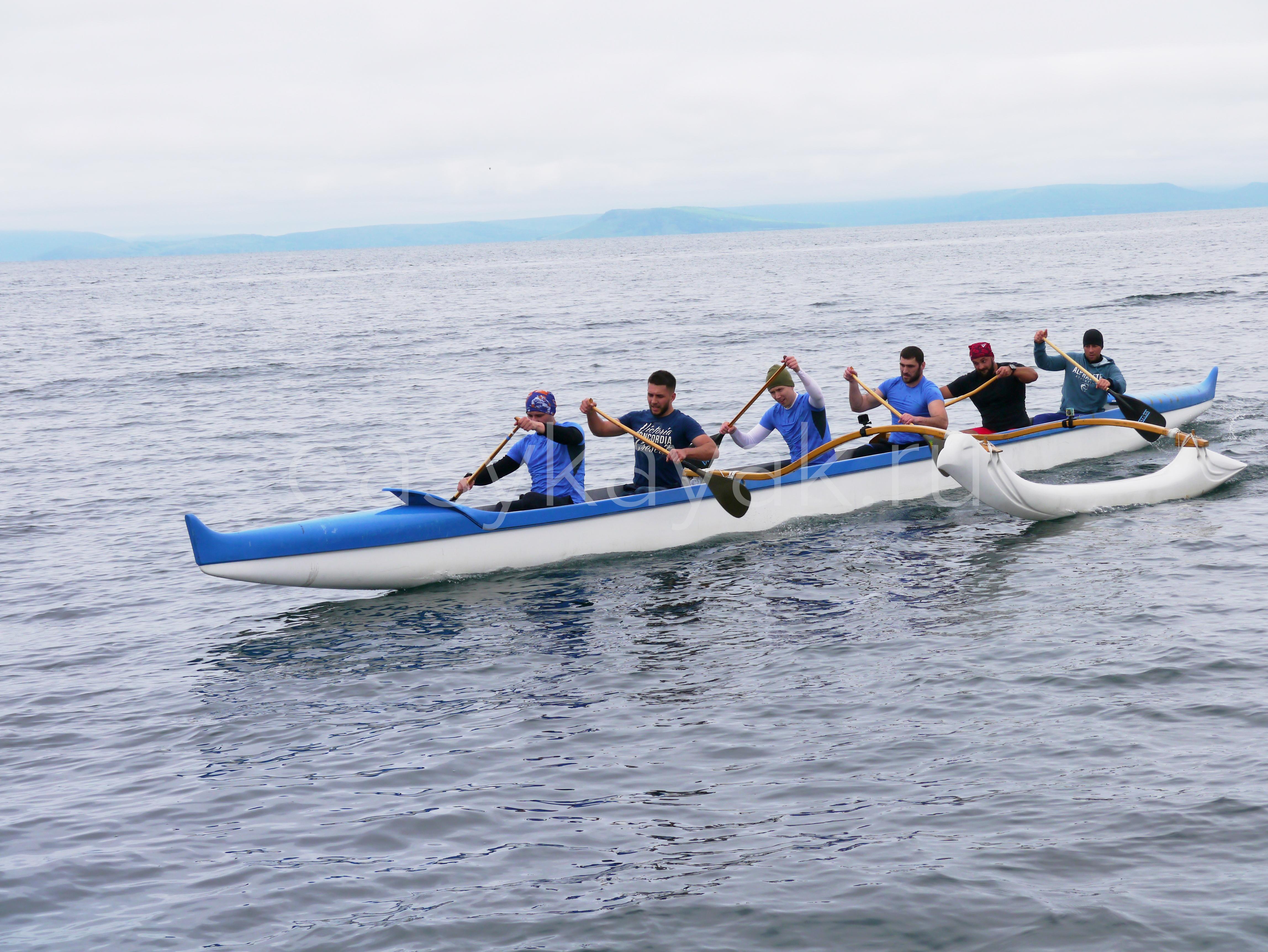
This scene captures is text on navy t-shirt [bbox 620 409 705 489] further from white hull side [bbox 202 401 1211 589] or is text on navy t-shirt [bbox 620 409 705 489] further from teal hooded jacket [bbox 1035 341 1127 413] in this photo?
teal hooded jacket [bbox 1035 341 1127 413]

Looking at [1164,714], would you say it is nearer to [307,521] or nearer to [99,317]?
[307,521]

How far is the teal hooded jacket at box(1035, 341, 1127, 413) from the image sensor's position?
15031 millimetres

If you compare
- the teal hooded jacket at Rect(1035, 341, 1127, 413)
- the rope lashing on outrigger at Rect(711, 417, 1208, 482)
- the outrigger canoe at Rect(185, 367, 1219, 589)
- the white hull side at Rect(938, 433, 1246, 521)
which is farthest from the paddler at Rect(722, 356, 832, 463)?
the teal hooded jacket at Rect(1035, 341, 1127, 413)

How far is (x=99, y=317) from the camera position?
7044 cm

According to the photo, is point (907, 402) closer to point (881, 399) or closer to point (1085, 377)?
point (881, 399)

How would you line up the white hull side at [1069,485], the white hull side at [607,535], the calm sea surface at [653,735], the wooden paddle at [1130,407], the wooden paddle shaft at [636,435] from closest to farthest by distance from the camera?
the calm sea surface at [653,735] < the white hull side at [607,535] < the wooden paddle shaft at [636,435] < the white hull side at [1069,485] < the wooden paddle at [1130,407]

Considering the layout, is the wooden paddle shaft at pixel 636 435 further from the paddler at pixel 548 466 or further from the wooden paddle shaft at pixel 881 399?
the wooden paddle shaft at pixel 881 399

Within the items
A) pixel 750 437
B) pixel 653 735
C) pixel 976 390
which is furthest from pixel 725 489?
pixel 653 735

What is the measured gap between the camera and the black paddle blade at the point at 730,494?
11.9 meters

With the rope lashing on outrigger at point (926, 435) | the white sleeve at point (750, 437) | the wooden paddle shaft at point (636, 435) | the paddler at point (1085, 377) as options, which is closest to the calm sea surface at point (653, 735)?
the rope lashing on outrigger at point (926, 435)

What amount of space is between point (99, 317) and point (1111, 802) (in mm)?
75131

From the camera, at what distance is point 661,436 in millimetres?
11711

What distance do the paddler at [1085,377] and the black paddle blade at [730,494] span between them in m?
4.96

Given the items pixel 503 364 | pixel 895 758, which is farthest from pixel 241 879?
pixel 503 364
